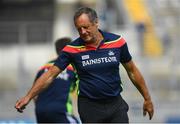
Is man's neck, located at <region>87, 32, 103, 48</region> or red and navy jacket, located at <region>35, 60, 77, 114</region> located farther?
red and navy jacket, located at <region>35, 60, 77, 114</region>

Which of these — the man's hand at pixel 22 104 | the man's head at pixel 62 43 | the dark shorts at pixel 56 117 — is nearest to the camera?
the man's hand at pixel 22 104

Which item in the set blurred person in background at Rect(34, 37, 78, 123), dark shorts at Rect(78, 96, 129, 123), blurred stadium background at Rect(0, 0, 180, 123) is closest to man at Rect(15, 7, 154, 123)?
dark shorts at Rect(78, 96, 129, 123)

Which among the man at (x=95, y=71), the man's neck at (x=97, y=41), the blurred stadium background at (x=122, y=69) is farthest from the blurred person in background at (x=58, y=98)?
the blurred stadium background at (x=122, y=69)

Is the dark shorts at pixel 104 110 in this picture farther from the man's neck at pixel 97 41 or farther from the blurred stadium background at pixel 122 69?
the blurred stadium background at pixel 122 69

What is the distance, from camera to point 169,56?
15.4 metres

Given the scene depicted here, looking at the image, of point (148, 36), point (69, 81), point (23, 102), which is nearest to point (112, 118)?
point (23, 102)

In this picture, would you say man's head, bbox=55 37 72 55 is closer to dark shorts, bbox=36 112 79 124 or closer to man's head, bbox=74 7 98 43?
dark shorts, bbox=36 112 79 124

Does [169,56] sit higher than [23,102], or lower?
lower

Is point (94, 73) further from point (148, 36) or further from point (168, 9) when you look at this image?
point (168, 9)

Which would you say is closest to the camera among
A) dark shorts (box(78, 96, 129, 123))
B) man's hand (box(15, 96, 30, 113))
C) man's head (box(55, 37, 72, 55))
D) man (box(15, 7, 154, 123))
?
man's hand (box(15, 96, 30, 113))

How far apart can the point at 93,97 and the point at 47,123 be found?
2411 millimetres

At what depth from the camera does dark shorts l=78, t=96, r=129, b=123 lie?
7.20 meters

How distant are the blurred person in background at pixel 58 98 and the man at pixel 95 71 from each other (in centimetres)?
187

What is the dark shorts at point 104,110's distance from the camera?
720 centimetres
